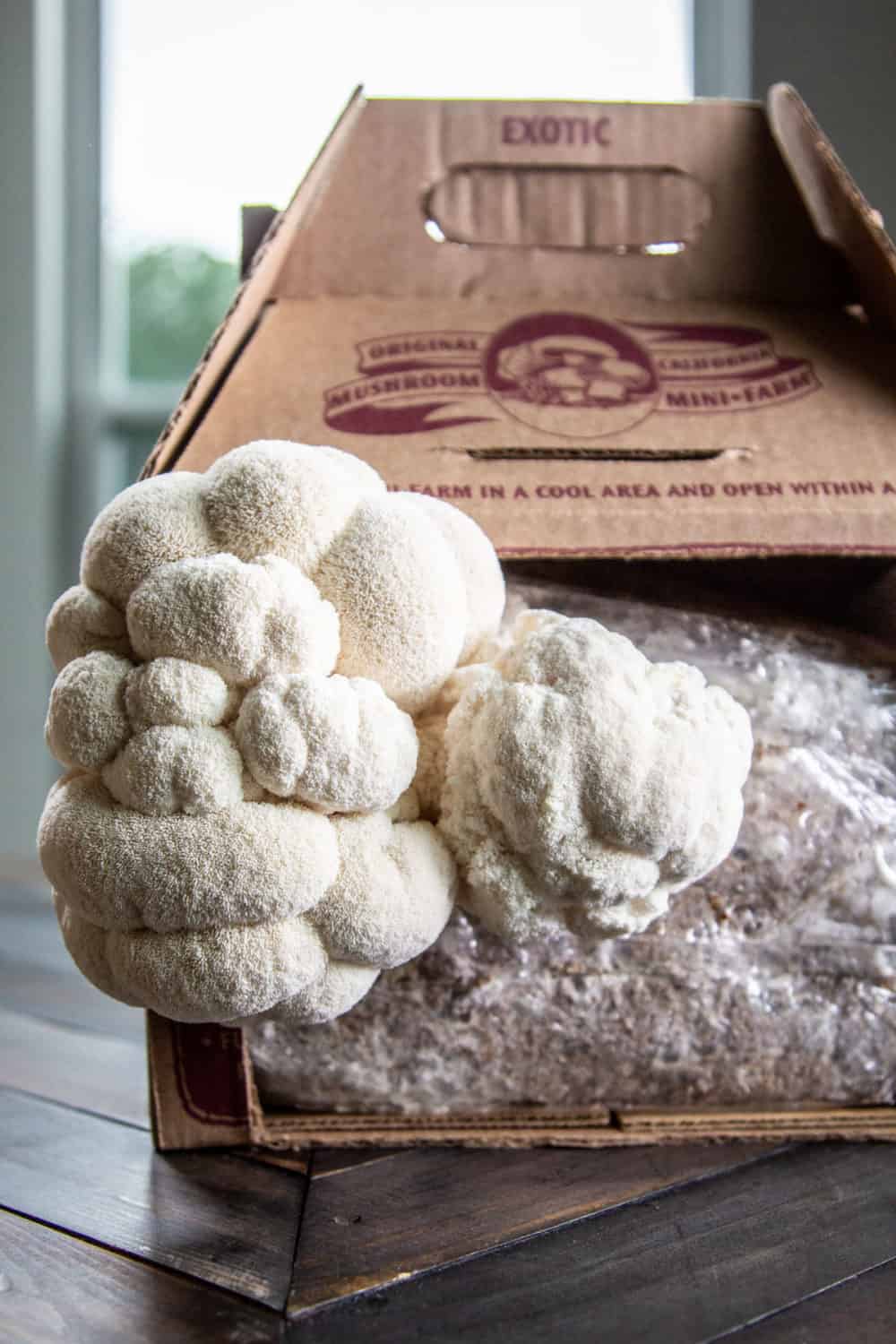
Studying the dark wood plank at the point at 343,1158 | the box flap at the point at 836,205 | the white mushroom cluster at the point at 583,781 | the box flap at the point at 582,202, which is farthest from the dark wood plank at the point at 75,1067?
the box flap at the point at 836,205

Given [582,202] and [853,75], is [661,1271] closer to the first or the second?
[582,202]

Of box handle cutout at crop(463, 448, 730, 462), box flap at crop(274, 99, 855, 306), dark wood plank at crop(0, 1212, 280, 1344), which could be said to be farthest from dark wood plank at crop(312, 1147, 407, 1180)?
box flap at crop(274, 99, 855, 306)

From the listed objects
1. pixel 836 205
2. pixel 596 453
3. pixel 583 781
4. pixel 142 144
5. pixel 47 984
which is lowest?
pixel 47 984

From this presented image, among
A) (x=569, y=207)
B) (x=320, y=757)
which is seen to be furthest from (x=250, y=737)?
(x=569, y=207)

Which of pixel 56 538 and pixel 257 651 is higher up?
pixel 257 651

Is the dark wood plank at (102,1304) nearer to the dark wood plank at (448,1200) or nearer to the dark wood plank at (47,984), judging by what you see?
the dark wood plank at (448,1200)

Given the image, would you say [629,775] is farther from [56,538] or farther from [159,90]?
[159,90]

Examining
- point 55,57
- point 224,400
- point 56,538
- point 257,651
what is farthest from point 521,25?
point 257,651
